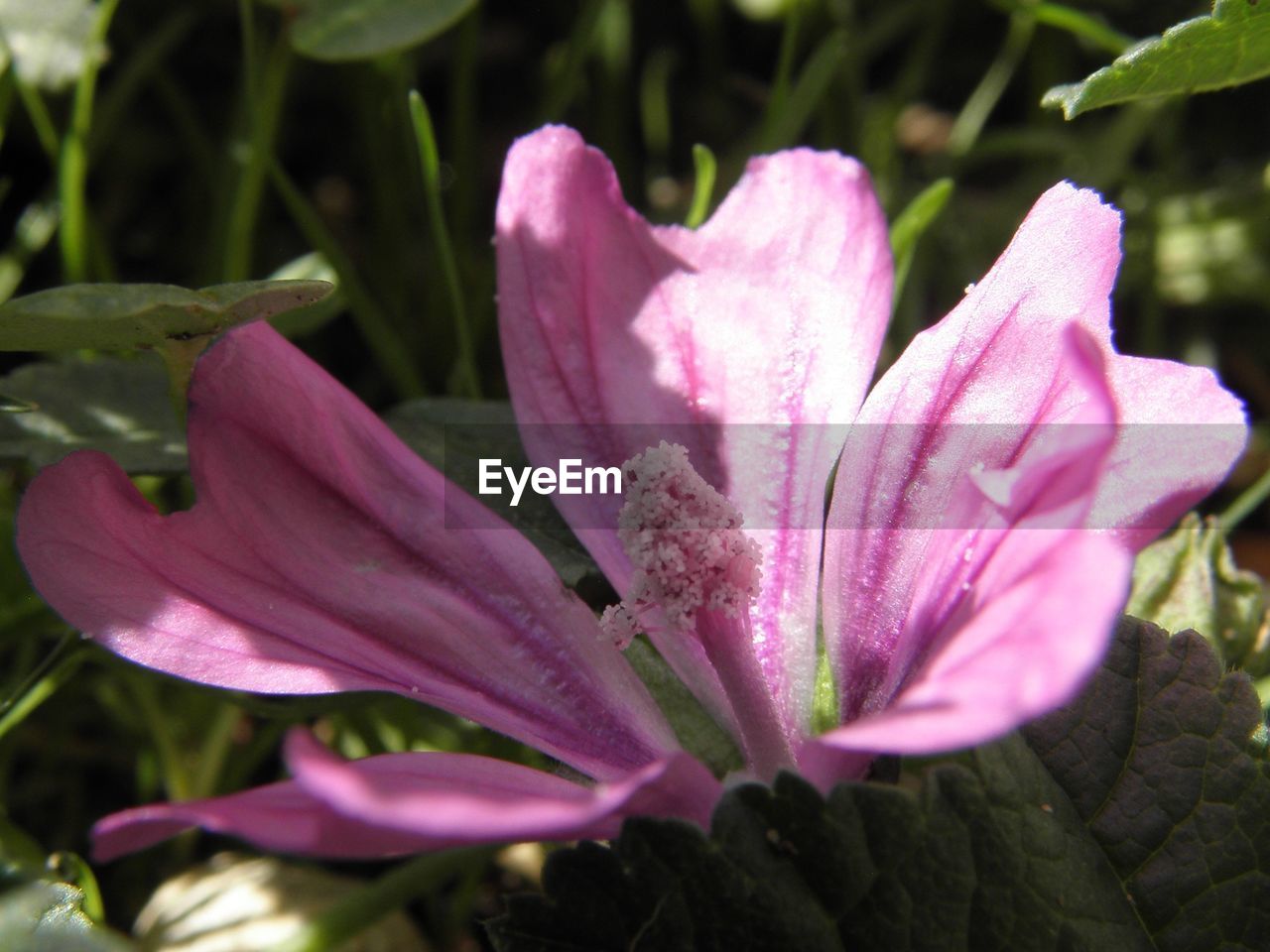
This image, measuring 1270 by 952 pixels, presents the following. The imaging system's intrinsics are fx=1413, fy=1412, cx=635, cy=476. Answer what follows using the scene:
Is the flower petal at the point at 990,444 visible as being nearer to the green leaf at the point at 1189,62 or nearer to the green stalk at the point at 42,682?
the green leaf at the point at 1189,62

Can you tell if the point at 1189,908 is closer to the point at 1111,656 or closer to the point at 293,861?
the point at 1111,656

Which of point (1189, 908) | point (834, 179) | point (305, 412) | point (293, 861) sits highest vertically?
point (834, 179)

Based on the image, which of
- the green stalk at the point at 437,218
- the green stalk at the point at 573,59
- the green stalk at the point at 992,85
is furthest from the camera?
the green stalk at the point at 992,85

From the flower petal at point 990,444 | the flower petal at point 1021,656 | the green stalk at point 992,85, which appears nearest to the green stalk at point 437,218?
the flower petal at point 990,444

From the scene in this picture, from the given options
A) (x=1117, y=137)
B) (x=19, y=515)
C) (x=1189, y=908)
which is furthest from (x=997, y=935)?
(x=1117, y=137)

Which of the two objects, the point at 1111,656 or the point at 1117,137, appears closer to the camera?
the point at 1111,656

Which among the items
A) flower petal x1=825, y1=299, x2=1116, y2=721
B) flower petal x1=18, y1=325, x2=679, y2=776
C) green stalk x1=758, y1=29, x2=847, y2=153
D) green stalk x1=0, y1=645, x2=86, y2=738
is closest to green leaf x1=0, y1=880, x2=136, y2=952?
flower petal x1=18, y1=325, x2=679, y2=776

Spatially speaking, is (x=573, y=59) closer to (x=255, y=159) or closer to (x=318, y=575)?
(x=255, y=159)
